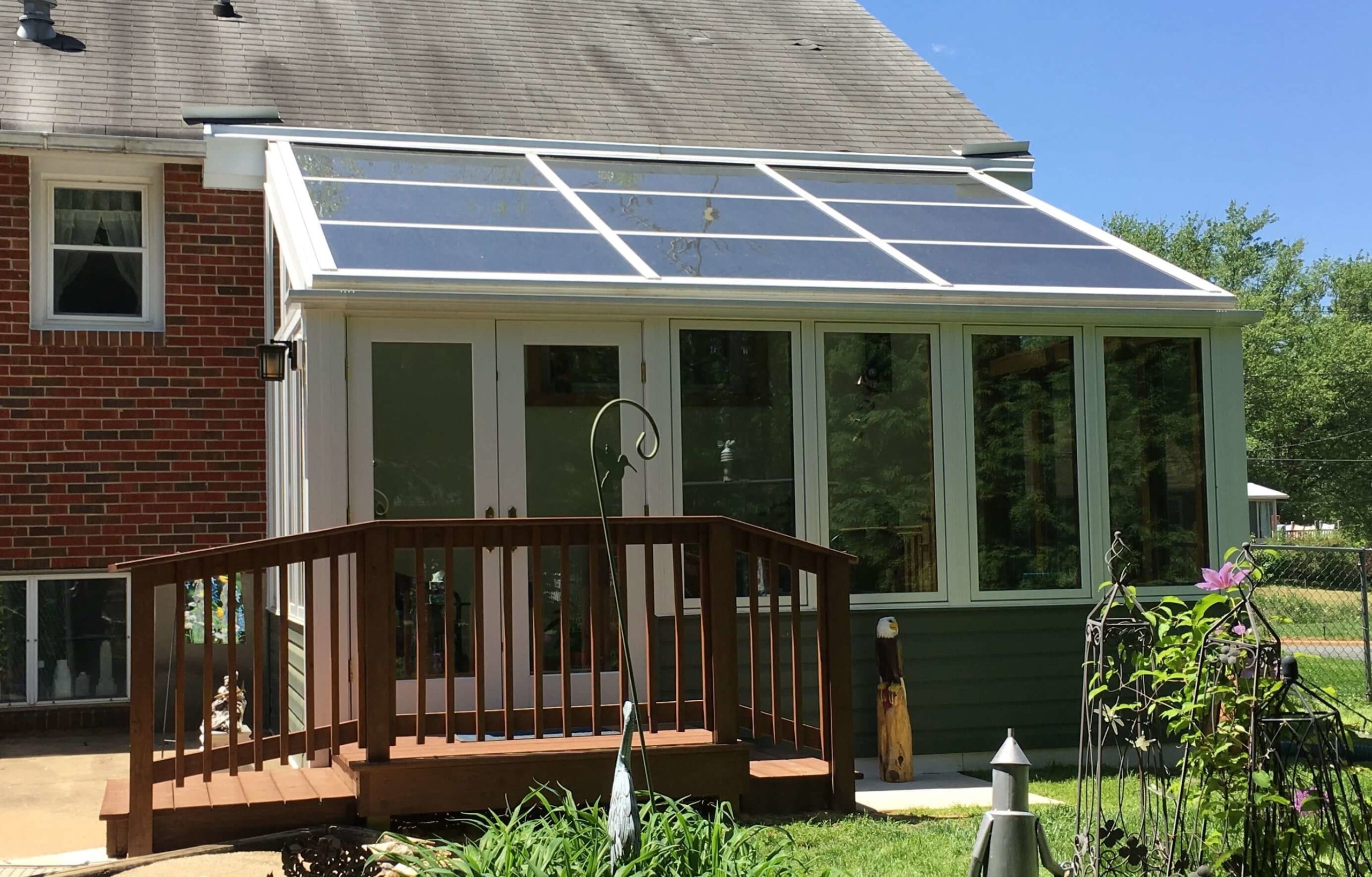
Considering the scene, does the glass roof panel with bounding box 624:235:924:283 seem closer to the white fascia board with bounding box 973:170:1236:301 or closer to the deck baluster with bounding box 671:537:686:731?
the white fascia board with bounding box 973:170:1236:301

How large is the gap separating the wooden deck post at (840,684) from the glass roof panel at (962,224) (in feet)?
9.15

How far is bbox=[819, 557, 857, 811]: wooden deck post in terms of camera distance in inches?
235

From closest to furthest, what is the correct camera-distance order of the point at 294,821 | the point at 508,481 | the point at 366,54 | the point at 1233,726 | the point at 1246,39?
the point at 1233,726 → the point at 294,821 → the point at 508,481 → the point at 366,54 → the point at 1246,39

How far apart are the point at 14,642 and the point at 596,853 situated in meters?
7.41

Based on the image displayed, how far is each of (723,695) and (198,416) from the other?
551 centimetres

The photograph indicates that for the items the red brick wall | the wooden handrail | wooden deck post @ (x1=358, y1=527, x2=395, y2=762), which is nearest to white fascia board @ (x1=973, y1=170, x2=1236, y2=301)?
the wooden handrail

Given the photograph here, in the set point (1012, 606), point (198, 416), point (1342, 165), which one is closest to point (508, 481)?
point (1012, 606)

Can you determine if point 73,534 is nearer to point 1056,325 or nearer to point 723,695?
point 723,695

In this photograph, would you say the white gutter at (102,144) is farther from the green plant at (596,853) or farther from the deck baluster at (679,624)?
the green plant at (596,853)

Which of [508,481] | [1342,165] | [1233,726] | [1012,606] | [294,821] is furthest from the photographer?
[1342,165]

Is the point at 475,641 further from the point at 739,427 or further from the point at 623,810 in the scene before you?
the point at 623,810

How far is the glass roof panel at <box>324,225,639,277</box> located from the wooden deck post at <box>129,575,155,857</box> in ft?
6.79

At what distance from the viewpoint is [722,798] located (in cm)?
574

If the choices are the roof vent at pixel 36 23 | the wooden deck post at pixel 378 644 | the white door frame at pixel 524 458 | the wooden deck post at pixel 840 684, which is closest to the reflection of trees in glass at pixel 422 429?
the white door frame at pixel 524 458
